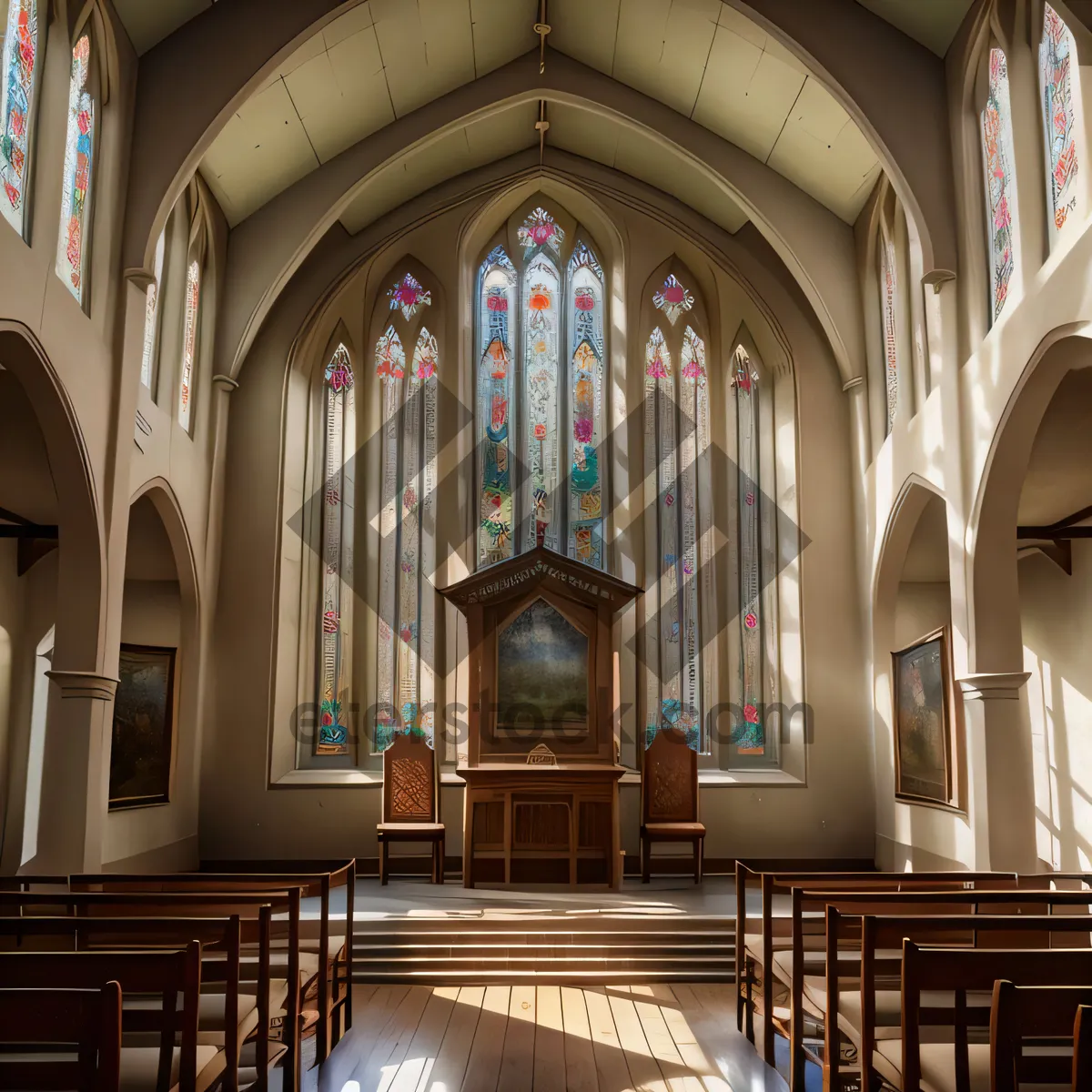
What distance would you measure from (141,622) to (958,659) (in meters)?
6.78

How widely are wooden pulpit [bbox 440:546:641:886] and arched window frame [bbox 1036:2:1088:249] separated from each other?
425cm

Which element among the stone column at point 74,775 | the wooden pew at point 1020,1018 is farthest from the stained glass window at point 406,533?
the wooden pew at point 1020,1018

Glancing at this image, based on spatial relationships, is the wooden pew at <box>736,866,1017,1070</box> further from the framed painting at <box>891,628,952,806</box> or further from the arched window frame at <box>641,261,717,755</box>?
the arched window frame at <box>641,261,717,755</box>

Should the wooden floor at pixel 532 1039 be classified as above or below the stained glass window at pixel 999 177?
below

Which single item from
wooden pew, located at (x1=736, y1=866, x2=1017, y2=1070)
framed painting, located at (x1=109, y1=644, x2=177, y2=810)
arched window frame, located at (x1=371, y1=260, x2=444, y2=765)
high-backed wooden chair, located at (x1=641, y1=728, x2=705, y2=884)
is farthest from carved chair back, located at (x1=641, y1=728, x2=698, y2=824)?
framed painting, located at (x1=109, y1=644, x2=177, y2=810)

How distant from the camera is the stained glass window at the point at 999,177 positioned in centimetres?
716

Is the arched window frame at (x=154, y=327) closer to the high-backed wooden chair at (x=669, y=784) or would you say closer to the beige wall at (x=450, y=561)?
the beige wall at (x=450, y=561)

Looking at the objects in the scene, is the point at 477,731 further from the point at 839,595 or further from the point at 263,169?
the point at 263,169

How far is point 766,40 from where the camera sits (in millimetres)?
8734

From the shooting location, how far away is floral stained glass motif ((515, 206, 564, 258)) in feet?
37.6

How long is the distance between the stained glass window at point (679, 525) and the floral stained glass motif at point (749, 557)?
0.33 m

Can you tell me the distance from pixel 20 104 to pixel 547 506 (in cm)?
575

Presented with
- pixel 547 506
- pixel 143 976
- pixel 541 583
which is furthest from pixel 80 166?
pixel 143 976

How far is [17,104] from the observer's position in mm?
6281
